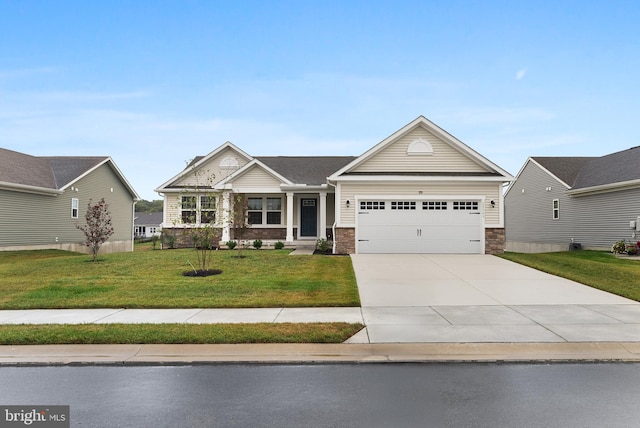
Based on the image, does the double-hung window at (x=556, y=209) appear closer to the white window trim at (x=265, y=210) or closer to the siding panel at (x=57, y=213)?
the white window trim at (x=265, y=210)

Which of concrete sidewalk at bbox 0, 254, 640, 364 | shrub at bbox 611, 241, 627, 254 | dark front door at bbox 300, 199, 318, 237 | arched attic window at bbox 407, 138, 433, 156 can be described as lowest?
concrete sidewalk at bbox 0, 254, 640, 364

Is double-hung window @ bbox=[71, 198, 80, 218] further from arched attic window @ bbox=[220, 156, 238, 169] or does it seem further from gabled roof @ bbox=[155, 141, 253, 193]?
arched attic window @ bbox=[220, 156, 238, 169]

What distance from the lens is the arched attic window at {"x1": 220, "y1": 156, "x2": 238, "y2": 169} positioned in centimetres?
2433

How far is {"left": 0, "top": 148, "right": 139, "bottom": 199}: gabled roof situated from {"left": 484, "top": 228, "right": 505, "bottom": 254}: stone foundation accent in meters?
24.5

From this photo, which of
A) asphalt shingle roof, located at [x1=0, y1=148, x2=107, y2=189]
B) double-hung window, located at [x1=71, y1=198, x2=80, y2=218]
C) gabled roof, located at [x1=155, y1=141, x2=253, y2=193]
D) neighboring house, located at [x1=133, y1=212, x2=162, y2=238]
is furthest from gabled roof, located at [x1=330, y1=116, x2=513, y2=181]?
neighboring house, located at [x1=133, y1=212, x2=162, y2=238]

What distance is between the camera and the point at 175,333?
628 centimetres

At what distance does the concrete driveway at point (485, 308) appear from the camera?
6332mm

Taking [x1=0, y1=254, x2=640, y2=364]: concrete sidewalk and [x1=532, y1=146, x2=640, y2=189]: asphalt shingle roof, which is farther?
[x1=532, y1=146, x2=640, y2=189]: asphalt shingle roof

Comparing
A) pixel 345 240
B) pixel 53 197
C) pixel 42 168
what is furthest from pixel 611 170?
pixel 42 168

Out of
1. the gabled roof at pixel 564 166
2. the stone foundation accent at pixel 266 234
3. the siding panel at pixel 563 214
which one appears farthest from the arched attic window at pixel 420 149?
the gabled roof at pixel 564 166

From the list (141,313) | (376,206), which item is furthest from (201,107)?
(141,313)

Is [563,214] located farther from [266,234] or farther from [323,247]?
[266,234]

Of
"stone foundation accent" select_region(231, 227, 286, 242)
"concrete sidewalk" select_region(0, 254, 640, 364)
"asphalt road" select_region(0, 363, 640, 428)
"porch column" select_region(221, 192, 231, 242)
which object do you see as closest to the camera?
"asphalt road" select_region(0, 363, 640, 428)

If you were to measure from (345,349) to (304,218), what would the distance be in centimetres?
1778
